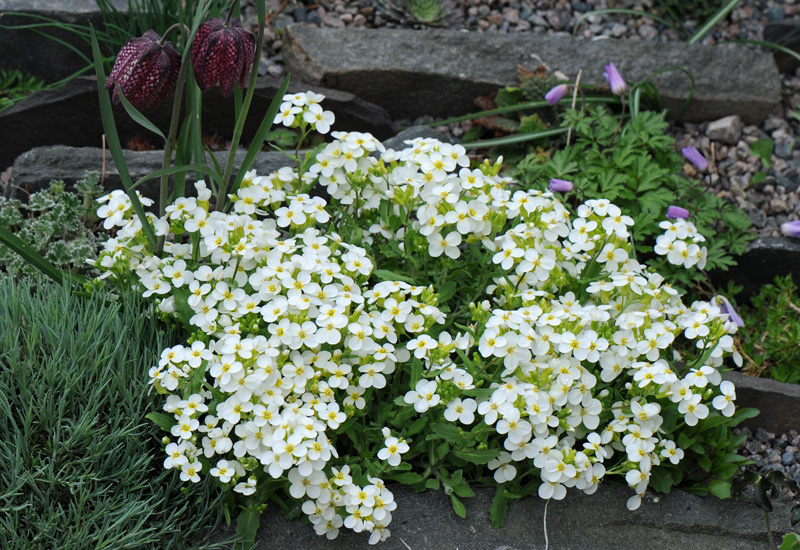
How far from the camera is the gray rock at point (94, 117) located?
3.09 meters

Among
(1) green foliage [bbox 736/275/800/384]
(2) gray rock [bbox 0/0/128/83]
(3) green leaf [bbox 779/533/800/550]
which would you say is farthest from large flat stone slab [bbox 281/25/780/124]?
(3) green leaf [bbox 779/533/800/550]

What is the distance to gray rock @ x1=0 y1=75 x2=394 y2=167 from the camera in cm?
309

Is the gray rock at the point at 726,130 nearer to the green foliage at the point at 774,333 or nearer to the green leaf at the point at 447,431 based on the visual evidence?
the green foliage at the point at 774,333

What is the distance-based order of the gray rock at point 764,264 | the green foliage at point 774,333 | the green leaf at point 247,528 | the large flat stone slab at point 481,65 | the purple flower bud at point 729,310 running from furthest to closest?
the large flat stone slab at point 481,65
the gray rock at point 764,264
the green foliage at point 774,333
the purple flower bud at point 729,310
the green leaf at point 247,528

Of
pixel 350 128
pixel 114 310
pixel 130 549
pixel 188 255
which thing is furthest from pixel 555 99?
pixel 130 549

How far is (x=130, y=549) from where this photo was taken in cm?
171

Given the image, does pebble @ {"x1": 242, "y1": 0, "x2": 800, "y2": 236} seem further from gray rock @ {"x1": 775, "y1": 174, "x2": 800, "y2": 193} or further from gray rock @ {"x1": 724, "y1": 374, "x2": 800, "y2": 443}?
gray rock @ {"x1": 724, "y1": 374, "x2": 800, "y2": 443}

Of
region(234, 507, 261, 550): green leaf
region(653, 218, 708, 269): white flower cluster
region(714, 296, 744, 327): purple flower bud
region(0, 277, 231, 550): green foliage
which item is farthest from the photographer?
region(714, 296, 744, 327): purple flower bud

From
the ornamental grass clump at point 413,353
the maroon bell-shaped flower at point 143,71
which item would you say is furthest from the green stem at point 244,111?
the maroon bell-shaped flower at point 143,71

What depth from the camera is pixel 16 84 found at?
3.54m

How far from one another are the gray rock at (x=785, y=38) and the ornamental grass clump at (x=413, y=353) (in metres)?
2.42

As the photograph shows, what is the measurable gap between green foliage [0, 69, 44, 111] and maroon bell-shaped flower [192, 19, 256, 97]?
77.0 inches

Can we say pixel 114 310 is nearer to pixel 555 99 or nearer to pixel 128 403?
pixel 128 403

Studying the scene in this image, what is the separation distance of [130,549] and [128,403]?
33cm
